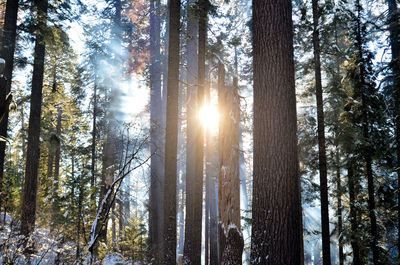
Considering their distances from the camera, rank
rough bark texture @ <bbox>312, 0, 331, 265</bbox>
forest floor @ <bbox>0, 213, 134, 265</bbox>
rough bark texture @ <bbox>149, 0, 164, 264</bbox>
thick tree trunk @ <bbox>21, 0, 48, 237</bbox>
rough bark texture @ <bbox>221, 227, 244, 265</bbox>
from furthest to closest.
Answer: rough bark texture @ <bbox>149, 0, 164, 264</bbox>, thick tree trunk @ <bbox>21, 0, 48, 237</bbox>, rough bark texture @ <bbox>312, 0, 331, 265</bbox>, rough bark texture @ <bbox>221, 227, 244, 265</bbox>, forest floor @ <bbox>0, 213, 134, 265</bbox>

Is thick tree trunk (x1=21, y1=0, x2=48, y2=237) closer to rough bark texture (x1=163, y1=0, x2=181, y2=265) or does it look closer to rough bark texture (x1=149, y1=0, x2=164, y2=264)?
rough bark texture (x1=149, y1=0, x2=164, y2=264)

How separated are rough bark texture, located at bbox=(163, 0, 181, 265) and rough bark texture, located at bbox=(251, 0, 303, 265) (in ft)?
13.4

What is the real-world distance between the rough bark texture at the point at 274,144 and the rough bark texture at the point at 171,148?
13.4ft

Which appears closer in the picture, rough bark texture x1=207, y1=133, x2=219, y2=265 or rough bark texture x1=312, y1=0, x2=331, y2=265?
rough bark texture x1=312, y1=0, x2=331, y2=265

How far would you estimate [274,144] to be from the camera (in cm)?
417

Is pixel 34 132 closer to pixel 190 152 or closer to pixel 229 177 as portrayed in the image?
pixel 190 152

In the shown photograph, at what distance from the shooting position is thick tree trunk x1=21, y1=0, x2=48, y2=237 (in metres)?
11.0

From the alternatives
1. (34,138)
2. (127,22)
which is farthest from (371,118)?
(127,22)

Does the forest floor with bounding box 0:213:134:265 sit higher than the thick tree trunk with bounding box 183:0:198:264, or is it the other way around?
the thick tree trunk with bounding box 183:0:198:264

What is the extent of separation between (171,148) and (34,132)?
7192 mm

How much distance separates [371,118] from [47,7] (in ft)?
45.2

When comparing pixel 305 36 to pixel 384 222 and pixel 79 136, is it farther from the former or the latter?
pixel 79 136

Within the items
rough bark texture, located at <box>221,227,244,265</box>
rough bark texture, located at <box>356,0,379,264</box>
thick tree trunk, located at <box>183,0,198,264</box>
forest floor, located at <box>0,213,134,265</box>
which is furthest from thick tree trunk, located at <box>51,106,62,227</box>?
rough bark texture, located at <box>356,0,379,264</box>

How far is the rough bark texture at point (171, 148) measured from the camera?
7723mm
